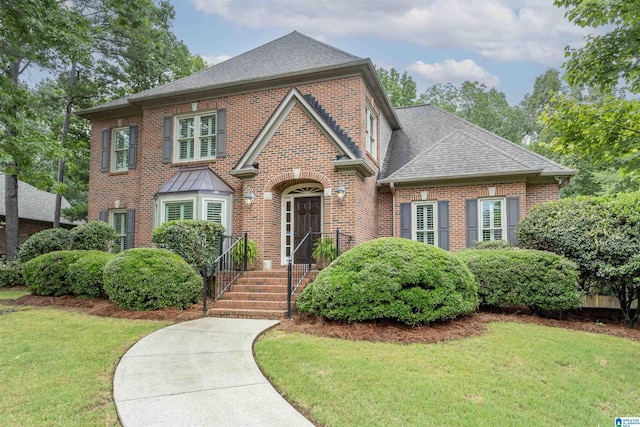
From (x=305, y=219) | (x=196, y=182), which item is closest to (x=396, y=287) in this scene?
(x=305, y=219)

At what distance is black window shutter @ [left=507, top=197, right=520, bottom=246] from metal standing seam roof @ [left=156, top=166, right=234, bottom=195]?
8.15 meters

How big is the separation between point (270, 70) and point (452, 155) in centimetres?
634

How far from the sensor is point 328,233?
10.0 m

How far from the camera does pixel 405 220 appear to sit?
1245 centimetres

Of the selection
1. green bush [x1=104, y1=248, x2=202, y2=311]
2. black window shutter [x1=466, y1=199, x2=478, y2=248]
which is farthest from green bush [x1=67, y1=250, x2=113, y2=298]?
black window shutter [x1=466, y1=199, x2=478, y2=248]

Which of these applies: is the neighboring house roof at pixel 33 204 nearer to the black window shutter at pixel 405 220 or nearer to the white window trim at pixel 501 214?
the black window shutter at pixel 405 220

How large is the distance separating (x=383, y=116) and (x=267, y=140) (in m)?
5.09

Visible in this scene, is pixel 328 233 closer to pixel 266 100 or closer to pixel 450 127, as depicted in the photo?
pixel 266 100

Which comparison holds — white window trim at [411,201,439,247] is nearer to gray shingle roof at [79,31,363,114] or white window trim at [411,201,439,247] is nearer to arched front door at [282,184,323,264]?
arched front door at [282,184,323,264]

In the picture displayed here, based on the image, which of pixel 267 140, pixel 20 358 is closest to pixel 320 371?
pixel 20 358

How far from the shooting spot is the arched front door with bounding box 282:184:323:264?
11742 mm

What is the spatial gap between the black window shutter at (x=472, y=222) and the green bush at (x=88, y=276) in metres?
9.81

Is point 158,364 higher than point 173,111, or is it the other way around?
point 173,111

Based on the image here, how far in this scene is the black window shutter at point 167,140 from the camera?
13625 mm
